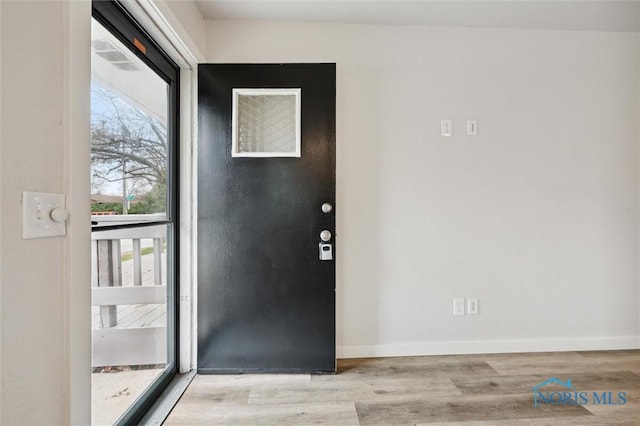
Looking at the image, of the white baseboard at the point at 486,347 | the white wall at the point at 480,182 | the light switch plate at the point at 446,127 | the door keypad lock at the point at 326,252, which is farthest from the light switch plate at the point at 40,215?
the light switch plate at the point at 446,127

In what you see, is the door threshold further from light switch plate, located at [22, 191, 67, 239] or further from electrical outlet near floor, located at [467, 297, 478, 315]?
electrical outlet near floor, located at [467, 297, 478, 315]

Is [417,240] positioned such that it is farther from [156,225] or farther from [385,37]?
[156,225]

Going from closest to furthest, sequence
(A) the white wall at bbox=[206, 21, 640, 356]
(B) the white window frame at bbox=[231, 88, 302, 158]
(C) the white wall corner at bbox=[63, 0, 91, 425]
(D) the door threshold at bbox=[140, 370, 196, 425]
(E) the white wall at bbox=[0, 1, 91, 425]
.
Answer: (E) the white wall at bbox=[0, 1, 91, 425] → (C) the white wall corner at bbox=[63, 0, 91, 425] → (D) the door threshold at bbox=[140, 370, 196, 425] → (B) the white window frame at bbox=[231, 88, 302, 158] → (A) the white wall at bbox=[206, 21, 640, 356]

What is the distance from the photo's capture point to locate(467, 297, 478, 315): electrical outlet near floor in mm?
2256

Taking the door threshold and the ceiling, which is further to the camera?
the ceiling

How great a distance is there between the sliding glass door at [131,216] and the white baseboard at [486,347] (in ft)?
4.08

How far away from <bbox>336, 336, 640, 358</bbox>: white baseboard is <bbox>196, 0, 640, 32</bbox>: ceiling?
2319mm

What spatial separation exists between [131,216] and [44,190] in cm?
69

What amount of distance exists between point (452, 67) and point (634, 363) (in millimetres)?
2441

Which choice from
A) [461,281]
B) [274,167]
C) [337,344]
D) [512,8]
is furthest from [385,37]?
[337,344]

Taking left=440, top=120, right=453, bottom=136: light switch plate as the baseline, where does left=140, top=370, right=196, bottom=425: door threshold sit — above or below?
below

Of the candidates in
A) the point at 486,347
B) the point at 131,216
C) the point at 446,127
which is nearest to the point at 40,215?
the point at 131,216

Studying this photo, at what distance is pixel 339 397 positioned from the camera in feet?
5.77

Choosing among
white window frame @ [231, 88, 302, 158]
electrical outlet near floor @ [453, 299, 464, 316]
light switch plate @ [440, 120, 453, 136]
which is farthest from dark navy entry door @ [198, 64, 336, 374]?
electrical outlet near floor @ [453, 299, 464, 316]
